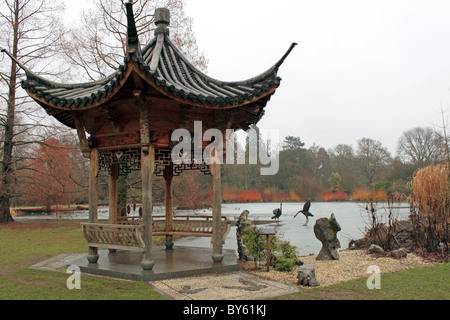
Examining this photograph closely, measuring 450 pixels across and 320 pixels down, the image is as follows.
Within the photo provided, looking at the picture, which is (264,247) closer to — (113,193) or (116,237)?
(116,237)

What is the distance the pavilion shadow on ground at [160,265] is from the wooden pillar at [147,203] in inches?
8.1

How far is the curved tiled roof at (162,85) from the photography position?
17.5 feet

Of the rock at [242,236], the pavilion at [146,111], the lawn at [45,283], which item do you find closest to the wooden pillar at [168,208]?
the pavilion at [146,111]

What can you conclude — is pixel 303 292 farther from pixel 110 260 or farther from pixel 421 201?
pixel 421 201

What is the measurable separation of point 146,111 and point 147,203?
5.34 ft

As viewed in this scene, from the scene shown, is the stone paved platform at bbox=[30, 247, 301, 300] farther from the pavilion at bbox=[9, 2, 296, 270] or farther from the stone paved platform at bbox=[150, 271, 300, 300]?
the pavilion at bbox=[9, 2, 296, 270]

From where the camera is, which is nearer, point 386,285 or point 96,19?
point 386,285

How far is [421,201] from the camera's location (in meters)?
9.23

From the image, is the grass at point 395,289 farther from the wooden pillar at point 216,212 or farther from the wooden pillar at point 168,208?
the wooden pillar at point 168,208

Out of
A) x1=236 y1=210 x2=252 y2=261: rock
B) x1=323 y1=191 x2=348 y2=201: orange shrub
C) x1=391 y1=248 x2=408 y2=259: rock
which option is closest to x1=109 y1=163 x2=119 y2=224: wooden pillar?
x1=236 y1=210 x2=252 y2=261: rock

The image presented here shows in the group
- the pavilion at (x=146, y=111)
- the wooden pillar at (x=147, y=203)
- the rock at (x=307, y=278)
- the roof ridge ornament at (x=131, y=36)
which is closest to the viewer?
the roof ridge ornament at (x=131, y=36)

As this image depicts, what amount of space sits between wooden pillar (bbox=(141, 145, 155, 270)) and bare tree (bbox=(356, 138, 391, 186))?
38.0 m
